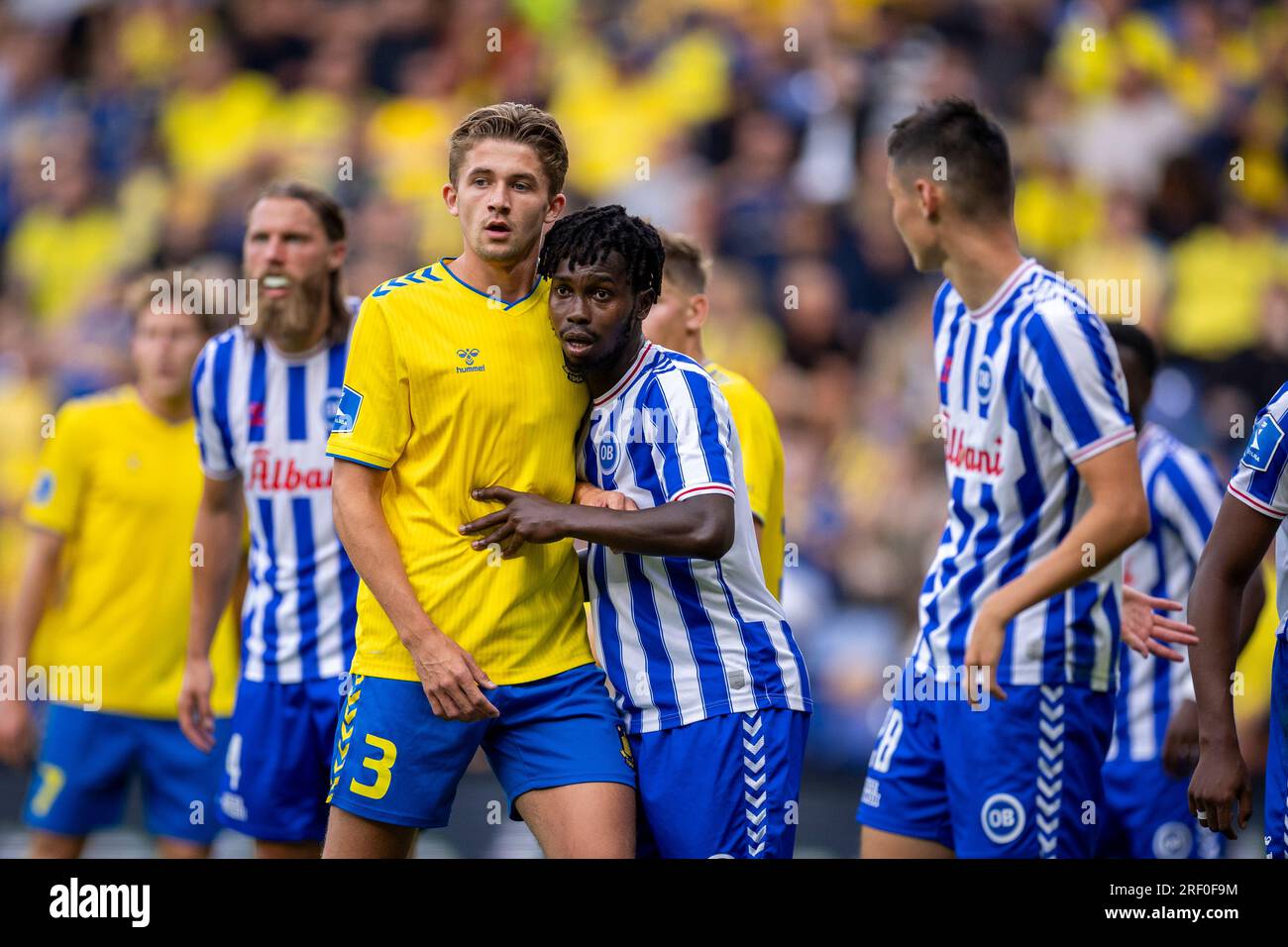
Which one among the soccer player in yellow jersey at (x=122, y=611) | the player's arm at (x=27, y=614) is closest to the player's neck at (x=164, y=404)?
the soccer player in yellow jersey at (x=122, y=611)

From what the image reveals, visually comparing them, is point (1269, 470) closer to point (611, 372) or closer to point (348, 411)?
point (611, 372)

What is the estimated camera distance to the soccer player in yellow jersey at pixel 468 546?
11.5 feet

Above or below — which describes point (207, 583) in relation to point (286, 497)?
below

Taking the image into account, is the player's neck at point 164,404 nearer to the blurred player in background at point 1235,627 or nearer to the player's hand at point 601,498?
the player's hand at point 601,498

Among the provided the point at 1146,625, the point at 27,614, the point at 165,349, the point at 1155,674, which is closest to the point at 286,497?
the point at 165,349

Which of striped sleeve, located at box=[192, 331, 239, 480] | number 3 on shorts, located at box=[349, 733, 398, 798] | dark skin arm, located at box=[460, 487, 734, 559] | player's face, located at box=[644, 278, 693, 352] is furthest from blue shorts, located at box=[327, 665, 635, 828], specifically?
striped sleeve, located at box=[192, 331, 239, 480]

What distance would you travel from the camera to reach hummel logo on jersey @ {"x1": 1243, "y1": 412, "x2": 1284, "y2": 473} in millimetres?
3377

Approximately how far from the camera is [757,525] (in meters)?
4.32

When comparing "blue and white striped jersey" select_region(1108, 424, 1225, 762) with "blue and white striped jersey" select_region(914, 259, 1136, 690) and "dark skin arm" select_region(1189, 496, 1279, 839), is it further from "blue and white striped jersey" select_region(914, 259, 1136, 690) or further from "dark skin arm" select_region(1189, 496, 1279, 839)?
"dark skin arm" select_region(1189, 496, 1279, 839)

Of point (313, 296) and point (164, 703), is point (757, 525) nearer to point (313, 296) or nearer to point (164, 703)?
point (313, 296)

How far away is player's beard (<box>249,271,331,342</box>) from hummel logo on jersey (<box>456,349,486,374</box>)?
1.44 metres

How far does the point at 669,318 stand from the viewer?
15.2 feet

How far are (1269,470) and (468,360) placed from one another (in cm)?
175
